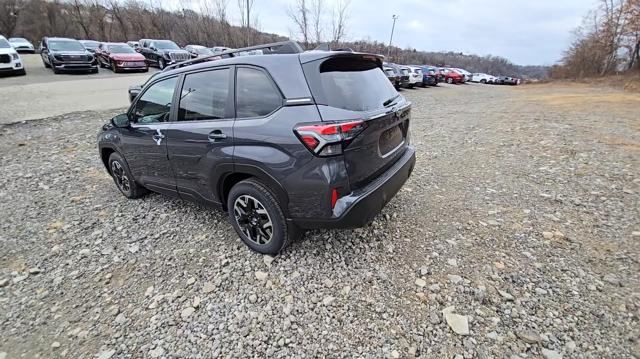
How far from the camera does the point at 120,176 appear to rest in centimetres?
410

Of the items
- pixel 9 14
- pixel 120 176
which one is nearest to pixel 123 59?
pixel 120 176

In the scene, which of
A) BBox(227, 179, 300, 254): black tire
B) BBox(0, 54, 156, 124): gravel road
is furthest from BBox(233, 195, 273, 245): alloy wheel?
BBox(0, 54, 156, 124): gravel road

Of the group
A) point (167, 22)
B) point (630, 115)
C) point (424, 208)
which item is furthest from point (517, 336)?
point (167, 22)

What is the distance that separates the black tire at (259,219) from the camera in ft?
8.24

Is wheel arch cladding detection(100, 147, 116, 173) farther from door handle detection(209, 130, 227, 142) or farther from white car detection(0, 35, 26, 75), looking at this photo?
white car detection(0, 35, 26, 75)

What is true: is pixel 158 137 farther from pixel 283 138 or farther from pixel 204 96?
pixel 283 138

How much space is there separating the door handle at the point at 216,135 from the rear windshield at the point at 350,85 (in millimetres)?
913

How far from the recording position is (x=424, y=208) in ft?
11.6

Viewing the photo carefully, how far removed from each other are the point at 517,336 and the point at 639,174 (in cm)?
415

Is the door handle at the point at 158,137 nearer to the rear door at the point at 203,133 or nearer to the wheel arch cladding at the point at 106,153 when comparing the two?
the rear door at the point at 203,133

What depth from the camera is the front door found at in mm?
3168

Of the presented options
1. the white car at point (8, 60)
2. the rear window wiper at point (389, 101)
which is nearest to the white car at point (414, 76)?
the rear window wiper at point (389, 101)

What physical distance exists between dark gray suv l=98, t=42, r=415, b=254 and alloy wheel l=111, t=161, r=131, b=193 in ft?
3.63

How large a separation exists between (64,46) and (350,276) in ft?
69.0
